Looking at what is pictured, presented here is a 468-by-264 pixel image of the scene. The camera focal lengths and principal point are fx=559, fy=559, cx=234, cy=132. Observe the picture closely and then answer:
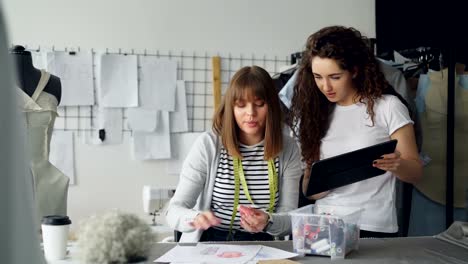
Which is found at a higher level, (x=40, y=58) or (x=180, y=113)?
(x=40, y=58)

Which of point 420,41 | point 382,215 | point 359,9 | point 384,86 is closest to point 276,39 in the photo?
point 359,9

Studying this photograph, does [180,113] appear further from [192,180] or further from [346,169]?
[346,169]

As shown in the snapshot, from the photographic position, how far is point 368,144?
1.89m

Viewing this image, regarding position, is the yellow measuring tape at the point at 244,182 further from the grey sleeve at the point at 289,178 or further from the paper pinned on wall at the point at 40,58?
the paper pinned on wall at the point at 40,58

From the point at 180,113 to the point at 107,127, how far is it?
0.45 metres

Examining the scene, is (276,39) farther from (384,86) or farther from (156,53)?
(384,86)

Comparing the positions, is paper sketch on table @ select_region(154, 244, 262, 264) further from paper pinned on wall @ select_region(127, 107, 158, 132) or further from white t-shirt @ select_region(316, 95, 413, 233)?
paper pinned on wall @ select_region(127, 107, 158, 132)

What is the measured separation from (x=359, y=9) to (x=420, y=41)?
55 centimetres

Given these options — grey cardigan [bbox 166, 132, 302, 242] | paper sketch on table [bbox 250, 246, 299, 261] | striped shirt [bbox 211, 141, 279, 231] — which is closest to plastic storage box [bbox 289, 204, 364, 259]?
paper sketch on table [bbox 250, 246, 299, 261]

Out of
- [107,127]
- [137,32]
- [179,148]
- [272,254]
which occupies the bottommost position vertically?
[272,254]

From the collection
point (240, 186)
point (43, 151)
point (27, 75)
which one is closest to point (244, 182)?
point (240, 186)

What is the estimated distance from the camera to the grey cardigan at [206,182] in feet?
6.17

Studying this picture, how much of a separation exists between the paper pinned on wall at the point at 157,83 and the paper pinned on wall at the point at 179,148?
7.3 inches

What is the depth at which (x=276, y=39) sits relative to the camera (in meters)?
3.61
